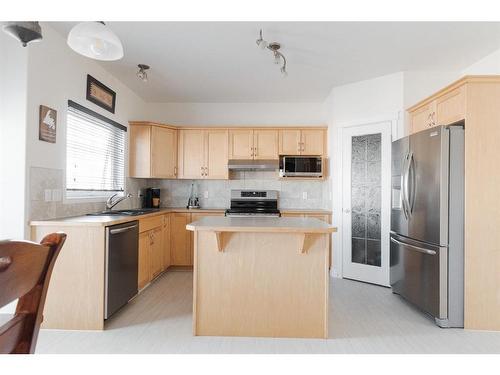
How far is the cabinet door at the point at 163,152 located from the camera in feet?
14.6

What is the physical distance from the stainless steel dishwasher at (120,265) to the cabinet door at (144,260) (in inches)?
7.5

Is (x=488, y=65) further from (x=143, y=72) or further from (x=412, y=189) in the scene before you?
(x=143, y=72)

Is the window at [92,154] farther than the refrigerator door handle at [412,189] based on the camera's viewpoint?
Yes

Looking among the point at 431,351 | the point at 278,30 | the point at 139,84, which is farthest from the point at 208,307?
the point at 139,84

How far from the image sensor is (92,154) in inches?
138

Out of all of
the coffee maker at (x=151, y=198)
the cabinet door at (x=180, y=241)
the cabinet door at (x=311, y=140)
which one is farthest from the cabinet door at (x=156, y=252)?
the cabinet door at (x=311, y=140)

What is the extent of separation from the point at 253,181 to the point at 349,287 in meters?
2.15

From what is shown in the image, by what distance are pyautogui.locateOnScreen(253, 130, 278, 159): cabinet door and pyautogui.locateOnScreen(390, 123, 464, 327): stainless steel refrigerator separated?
6.76 feet

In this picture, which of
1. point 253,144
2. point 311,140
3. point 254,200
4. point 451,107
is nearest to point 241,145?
point 253,144

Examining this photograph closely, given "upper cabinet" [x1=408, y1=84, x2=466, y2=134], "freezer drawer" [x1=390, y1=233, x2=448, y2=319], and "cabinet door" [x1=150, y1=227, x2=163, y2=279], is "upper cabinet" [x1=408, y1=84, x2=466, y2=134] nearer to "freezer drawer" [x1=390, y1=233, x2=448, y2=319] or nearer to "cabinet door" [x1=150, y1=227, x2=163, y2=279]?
"freezer drawer" [x1=390, y1=233, x2=448, y2=319]

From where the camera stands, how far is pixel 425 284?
8.94 feet

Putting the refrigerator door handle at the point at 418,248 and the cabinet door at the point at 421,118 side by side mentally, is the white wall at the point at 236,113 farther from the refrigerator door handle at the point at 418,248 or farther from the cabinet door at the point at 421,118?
the refrigerator door handle at the point at 418,248

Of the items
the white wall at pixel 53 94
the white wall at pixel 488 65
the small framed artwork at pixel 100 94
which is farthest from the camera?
the small framed artwork at pixel 100 94

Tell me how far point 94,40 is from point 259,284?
6.31ft
